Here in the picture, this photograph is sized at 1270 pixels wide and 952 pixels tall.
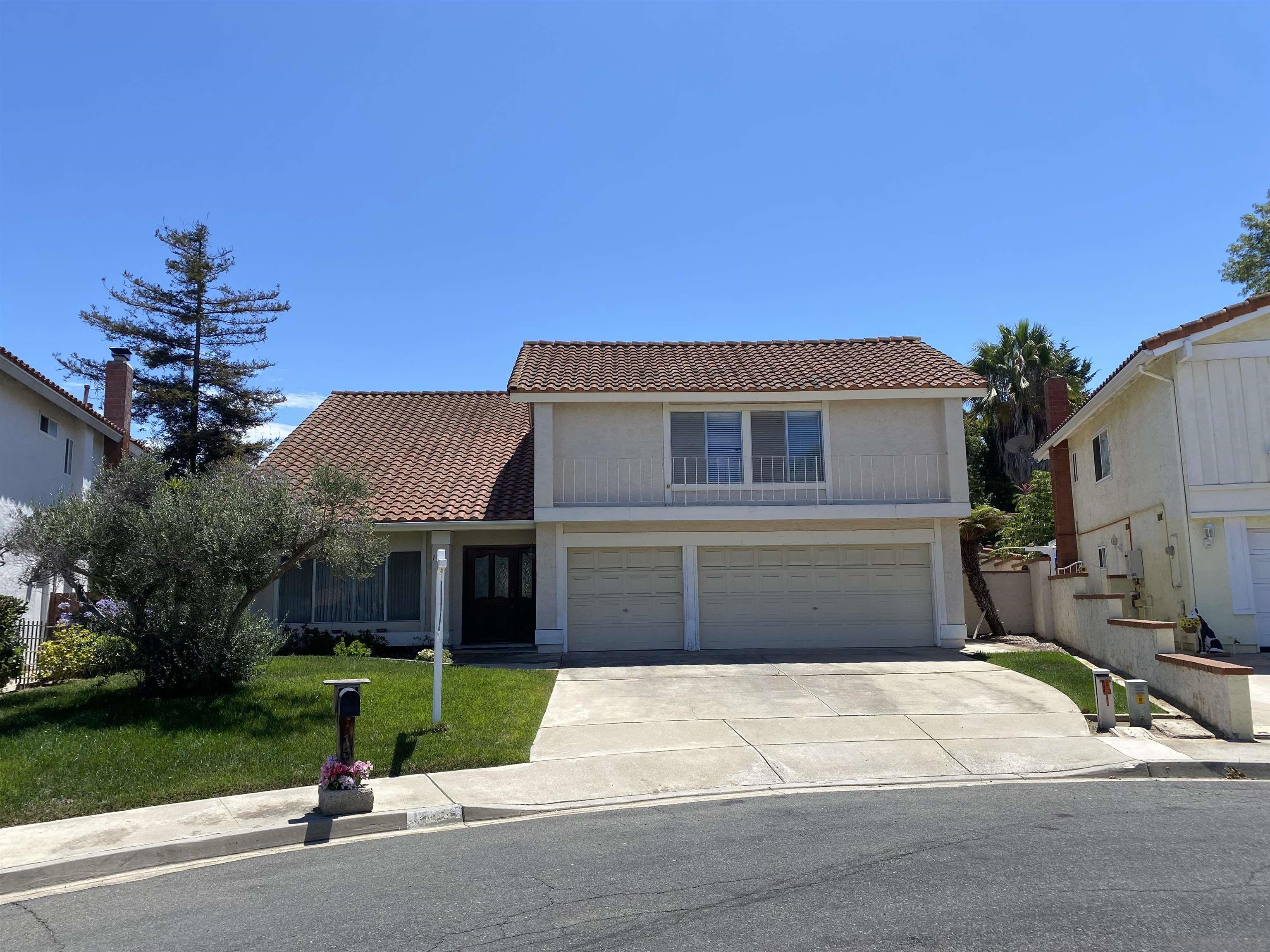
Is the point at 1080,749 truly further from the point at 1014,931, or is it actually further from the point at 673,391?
the point at 673,391

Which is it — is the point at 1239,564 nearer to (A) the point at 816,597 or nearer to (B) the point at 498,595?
(A) the point at 816,597

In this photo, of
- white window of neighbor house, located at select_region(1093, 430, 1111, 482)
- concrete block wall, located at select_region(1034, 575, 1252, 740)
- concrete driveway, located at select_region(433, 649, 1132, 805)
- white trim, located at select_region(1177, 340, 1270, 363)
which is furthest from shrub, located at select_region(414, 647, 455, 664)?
white window of neighbor house, located at select_region(1093, 430, 1111, 482)

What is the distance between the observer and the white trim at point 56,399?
15492 millimetres

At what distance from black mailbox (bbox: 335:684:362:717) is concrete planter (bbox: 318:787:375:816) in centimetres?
70

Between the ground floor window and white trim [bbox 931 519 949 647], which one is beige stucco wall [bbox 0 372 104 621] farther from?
white trim [bbox 931 519 949 647]

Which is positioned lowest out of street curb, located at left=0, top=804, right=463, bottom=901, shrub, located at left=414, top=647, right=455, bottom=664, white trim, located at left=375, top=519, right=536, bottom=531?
street curb, located at left=0, top=804, right=463, bottom=901

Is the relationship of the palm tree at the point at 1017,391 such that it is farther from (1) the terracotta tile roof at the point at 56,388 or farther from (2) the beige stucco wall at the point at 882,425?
(1) the terracotta tile roof at the point at 56,388

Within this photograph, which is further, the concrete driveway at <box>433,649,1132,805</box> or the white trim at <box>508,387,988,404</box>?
the white trim at <box>508,387,988,404</box>

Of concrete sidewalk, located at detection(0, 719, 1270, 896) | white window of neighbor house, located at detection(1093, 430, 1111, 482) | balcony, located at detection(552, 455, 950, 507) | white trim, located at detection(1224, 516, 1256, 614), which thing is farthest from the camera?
white window of neighbor house, located at detection(1093, 430, 1111, 482)

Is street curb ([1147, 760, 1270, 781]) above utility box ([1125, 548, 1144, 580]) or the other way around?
the other way around

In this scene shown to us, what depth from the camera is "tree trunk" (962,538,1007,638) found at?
62.9 ft

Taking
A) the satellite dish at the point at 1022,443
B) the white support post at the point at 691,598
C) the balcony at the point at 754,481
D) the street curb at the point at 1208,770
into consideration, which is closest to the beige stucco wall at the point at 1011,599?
the balcony at the point at 754,481

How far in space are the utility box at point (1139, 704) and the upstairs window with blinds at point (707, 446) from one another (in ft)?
28.6

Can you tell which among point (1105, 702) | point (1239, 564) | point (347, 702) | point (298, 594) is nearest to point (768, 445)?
point (1239, 564)
